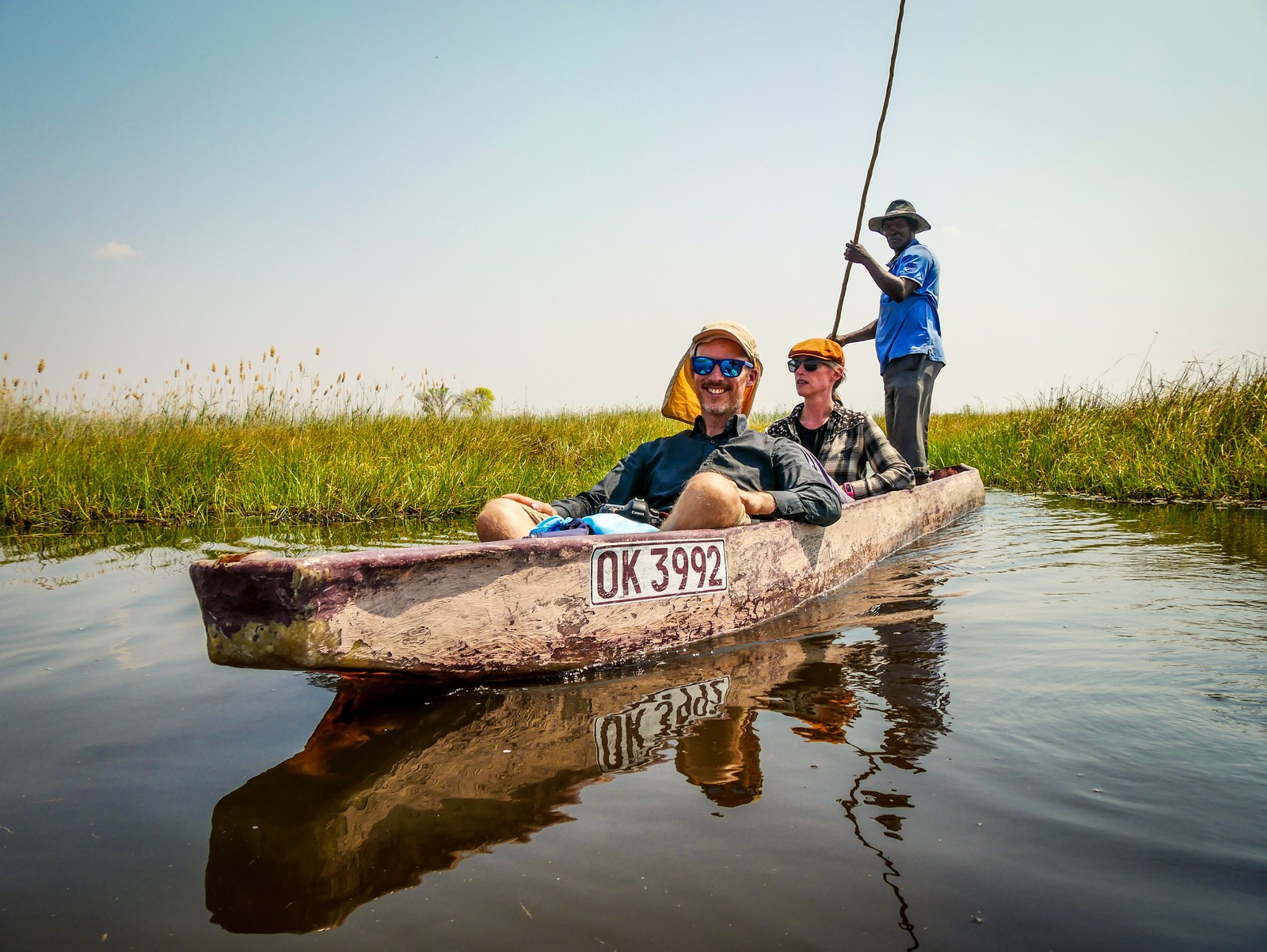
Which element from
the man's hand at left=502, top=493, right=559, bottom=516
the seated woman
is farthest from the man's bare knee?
the seated woman

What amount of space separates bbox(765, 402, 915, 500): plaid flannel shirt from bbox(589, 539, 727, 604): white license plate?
219 cm

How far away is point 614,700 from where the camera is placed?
2768 millimetres

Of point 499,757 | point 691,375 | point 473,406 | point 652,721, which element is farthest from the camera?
point 473,406

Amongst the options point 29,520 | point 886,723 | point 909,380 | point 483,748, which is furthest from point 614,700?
point 29,520

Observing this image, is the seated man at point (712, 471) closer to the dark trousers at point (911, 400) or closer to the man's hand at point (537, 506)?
the man's hand at point (537, 506)

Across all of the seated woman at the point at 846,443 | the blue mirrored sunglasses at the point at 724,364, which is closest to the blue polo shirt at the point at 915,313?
the seated woman at the point at 846,443

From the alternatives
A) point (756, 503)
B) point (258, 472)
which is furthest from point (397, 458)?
point (756, 503)

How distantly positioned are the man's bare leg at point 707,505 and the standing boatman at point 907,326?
11.5 feet

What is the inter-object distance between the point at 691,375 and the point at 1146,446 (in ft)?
23.4

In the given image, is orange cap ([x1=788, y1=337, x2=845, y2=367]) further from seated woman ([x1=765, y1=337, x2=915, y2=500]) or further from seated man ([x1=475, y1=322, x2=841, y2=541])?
seated man ([x1=475, y1=322, x2=841, y2=541])

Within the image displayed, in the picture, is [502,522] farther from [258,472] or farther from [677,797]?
[258,472]

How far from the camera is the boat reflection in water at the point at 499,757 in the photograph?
5.61ft

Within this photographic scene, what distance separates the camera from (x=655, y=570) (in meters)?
3.13

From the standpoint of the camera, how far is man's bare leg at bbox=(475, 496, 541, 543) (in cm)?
341
